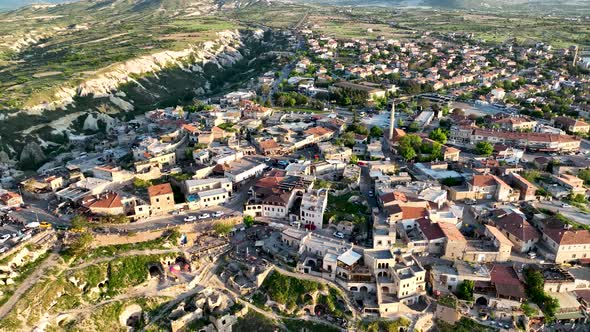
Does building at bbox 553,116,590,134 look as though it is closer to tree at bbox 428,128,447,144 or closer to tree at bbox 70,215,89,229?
tree at bbox 428,128,447,144

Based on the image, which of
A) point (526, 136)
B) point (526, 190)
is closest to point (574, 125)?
point (526, 136)

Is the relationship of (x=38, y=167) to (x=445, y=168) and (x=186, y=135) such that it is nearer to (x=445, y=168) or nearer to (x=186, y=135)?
(x=186, y=135)

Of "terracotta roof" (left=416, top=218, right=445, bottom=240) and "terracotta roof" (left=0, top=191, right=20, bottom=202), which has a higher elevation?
"terracotta roof" (left=0, top=191, right=20, bottom=202)

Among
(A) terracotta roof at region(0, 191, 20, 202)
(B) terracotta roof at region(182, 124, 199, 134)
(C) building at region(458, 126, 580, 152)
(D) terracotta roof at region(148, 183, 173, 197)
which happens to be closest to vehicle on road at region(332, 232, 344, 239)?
(D) terracotta roof at region(148, 183, 173, 197)

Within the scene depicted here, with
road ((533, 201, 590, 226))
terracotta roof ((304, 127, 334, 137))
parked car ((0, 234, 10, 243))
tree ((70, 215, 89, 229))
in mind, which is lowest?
road ((533, 201, 590, 226))

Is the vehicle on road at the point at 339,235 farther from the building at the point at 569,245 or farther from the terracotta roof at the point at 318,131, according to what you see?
the terracotta roof at the point at 318,131

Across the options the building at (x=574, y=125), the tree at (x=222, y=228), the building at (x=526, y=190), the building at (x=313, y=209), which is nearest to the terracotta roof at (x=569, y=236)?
the building at (x=526, y=190)

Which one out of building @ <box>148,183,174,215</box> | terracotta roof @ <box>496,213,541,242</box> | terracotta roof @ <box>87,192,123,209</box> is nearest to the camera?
terracotta roof @ <box>496,213,541,242</box>
